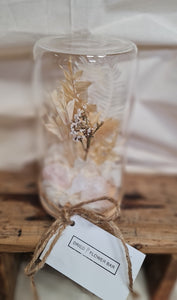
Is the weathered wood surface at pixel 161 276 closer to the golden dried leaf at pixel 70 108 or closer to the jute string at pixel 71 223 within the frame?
the jute string at pixel 71 223

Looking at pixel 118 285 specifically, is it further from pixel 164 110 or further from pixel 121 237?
pixel 164 110

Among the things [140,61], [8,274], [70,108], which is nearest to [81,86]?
[70,108]

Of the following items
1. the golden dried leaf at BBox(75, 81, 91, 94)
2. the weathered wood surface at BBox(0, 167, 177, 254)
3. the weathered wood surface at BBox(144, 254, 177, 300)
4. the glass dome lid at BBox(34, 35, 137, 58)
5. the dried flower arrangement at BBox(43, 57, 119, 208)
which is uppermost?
the glass dome lid at BBox(34, 35, 137, 58)

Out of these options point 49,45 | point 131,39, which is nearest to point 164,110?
point 131,39

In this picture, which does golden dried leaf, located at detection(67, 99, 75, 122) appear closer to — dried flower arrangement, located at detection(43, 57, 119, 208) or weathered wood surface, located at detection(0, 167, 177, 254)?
dried flower arrangement, located at detection(43, 57, 119, 208)

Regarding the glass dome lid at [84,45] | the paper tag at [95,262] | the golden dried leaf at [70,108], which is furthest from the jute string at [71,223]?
the glass dome lid at [84,45]

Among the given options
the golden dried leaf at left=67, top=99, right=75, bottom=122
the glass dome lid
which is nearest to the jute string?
the golden dried leaf at left=67, top=99, right=75, bottom=122
